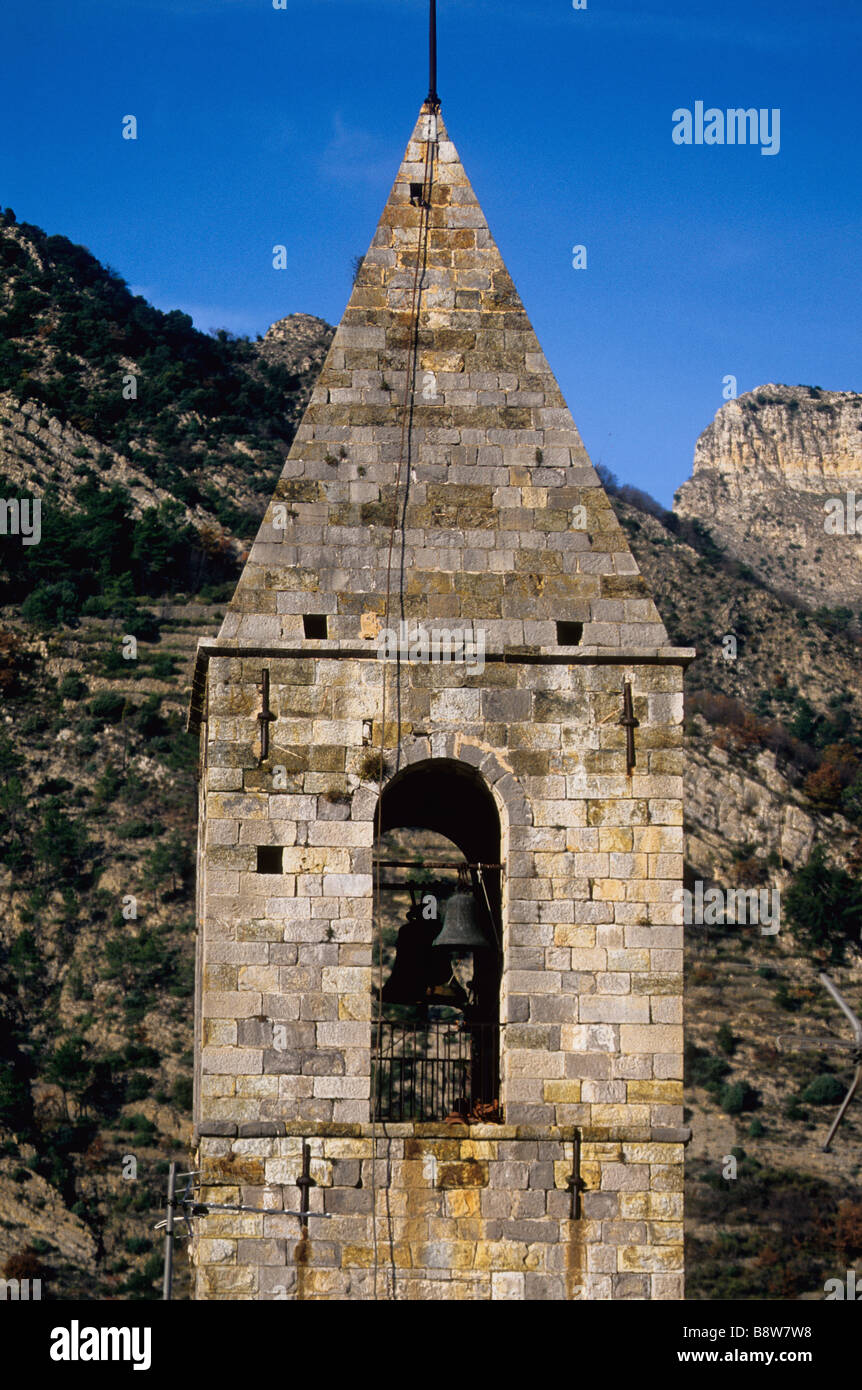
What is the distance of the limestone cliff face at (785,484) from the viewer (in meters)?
95.7

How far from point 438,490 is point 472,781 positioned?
1858 mm

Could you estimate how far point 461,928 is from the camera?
12.4 m

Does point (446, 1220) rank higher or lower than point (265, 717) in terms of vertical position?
lower

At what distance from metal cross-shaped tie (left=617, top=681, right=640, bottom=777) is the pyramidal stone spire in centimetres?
30

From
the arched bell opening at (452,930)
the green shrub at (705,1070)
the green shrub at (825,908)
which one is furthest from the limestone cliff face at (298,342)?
the arched bell opening at (452,930)

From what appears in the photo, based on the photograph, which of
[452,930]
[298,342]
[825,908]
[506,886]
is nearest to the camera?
[506,886]

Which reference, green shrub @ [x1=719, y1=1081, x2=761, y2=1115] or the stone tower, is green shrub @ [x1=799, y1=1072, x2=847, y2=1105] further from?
the stone tower

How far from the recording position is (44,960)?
174 feet

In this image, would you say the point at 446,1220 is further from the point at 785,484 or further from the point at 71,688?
the point at 785,484

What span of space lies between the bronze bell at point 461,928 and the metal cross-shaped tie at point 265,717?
5.48 ft

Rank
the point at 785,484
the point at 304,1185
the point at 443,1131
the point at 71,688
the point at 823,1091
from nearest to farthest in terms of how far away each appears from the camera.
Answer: the point at 304,1185 → the point at 443,1131 → the point at 823,1091 → the point at 71,688 → the point at 785,484

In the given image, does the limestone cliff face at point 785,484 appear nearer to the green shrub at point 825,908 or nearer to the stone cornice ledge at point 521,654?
the green shrub at point 825,908

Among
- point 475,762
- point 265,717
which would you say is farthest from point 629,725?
point 265,717

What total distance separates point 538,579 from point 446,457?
93 centimetres
